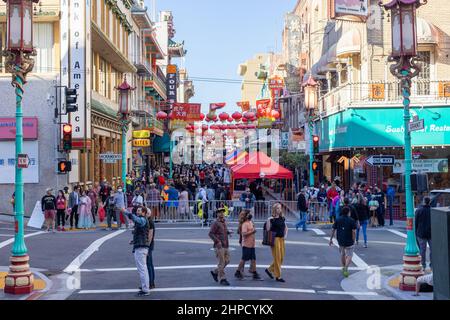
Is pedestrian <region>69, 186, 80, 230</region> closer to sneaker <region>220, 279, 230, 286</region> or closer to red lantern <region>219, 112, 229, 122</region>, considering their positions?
sneaker <region>220, 279, 230, 286</region>

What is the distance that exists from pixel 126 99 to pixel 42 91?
4.18 meters

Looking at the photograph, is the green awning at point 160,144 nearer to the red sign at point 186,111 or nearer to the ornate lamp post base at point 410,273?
the red sign at point 186,111

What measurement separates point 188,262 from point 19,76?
20.3 feet

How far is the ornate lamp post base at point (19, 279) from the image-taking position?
1209 cm

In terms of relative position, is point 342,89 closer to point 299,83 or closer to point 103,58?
point 103,58

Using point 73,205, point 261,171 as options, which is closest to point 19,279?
point 73,205

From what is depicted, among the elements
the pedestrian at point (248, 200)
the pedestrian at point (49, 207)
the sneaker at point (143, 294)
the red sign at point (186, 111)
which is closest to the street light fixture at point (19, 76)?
the sneaker at point (143, 294)

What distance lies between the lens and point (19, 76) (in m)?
12.9

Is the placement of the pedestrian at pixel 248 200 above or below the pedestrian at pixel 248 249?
above

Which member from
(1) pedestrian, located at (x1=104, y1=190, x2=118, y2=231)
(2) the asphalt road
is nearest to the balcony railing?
(2) the asphalt road

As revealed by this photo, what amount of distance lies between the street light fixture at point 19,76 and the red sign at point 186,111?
25776mm

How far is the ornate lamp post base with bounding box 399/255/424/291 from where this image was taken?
39.7 feet

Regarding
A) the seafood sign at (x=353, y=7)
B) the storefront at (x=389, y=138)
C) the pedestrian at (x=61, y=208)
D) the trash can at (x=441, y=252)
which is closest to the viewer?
the trash can at (x=441, y=252)

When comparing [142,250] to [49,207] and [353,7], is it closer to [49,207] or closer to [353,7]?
[49,207]
